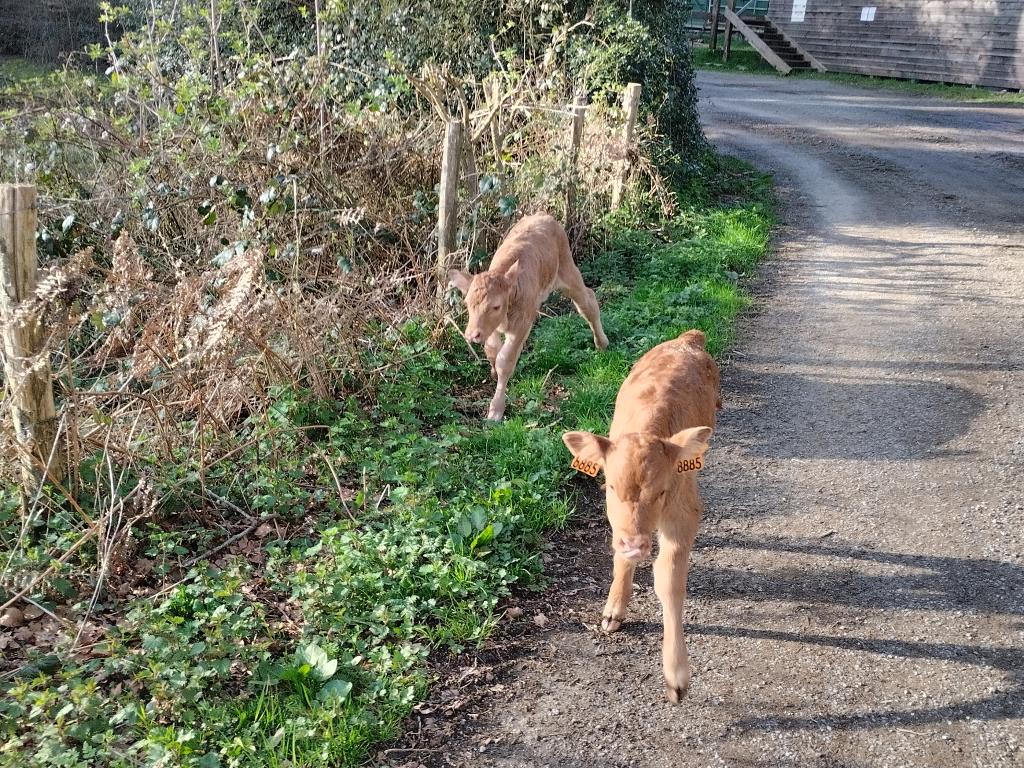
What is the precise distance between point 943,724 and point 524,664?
6.38 ft

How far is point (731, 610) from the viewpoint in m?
4.59

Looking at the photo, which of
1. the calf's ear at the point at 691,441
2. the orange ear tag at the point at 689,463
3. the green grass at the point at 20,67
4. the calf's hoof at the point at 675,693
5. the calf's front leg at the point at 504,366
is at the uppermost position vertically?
the green grass at the point at 20,67

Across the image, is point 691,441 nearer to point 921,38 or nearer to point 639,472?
point 639,472

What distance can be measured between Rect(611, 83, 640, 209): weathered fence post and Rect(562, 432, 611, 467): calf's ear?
824 cm

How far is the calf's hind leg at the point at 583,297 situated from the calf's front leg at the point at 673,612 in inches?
162

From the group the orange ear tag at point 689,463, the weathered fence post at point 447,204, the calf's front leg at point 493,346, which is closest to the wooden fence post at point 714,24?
the weathered fence post at point 447,204

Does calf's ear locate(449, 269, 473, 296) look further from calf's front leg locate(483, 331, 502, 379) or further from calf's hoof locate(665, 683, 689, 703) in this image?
calf's hoof locate(665, 683, 689, 703)

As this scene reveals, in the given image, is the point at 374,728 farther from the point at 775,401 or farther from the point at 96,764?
the point at 775,401

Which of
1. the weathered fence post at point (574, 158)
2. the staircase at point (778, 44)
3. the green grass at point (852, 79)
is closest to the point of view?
the weathered fence post at point (574, 158)

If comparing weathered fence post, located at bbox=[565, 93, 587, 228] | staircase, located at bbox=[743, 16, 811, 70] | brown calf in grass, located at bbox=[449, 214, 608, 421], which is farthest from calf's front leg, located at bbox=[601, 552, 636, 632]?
staircase, located at bbox=[743, 16, 811, 70]

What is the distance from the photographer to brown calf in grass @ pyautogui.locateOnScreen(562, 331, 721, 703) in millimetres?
3641

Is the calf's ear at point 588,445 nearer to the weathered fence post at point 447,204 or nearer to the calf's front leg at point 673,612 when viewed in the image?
the calf's front leg at point 673,612

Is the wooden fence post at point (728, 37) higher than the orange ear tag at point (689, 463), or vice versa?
the wooden fence post at point (728, 37)

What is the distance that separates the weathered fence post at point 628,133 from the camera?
37.8 feet
